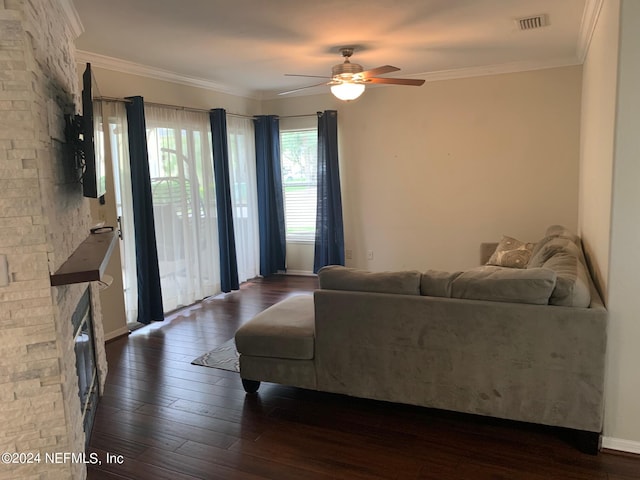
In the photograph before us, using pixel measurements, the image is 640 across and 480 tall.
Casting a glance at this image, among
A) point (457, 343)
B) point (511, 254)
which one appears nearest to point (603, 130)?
point (457, 343)

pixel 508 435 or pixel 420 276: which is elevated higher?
pixel 420 276

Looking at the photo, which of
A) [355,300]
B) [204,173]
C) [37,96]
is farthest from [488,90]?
[37,96]

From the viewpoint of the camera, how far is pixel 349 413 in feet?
9.86

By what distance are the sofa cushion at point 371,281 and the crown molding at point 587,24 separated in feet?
7.12

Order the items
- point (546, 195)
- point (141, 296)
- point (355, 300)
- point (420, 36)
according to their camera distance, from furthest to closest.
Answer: point (546, 195), point (141, 296), point (420, 36), point (355, 300)

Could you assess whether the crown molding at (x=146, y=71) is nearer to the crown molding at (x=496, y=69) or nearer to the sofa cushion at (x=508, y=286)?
the crown molding at (x=496, y=69)

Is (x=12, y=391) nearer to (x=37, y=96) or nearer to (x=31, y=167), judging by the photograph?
(x=31, y=167)

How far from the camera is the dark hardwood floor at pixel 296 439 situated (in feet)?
7.95

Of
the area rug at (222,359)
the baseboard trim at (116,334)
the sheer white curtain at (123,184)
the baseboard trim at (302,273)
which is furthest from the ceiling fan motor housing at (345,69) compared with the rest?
the baseboard trim at (302,273)

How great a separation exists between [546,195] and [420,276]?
11.1ft

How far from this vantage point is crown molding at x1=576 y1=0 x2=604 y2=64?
331cm

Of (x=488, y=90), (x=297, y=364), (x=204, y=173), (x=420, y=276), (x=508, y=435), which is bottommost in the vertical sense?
(x=508, y=435)

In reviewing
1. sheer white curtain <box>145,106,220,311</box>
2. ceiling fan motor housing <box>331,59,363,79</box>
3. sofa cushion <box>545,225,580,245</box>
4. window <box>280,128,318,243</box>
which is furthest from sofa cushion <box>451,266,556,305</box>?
window <box>280,128,318,243</box>

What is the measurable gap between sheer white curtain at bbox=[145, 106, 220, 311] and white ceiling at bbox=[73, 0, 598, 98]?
559 millimetres
